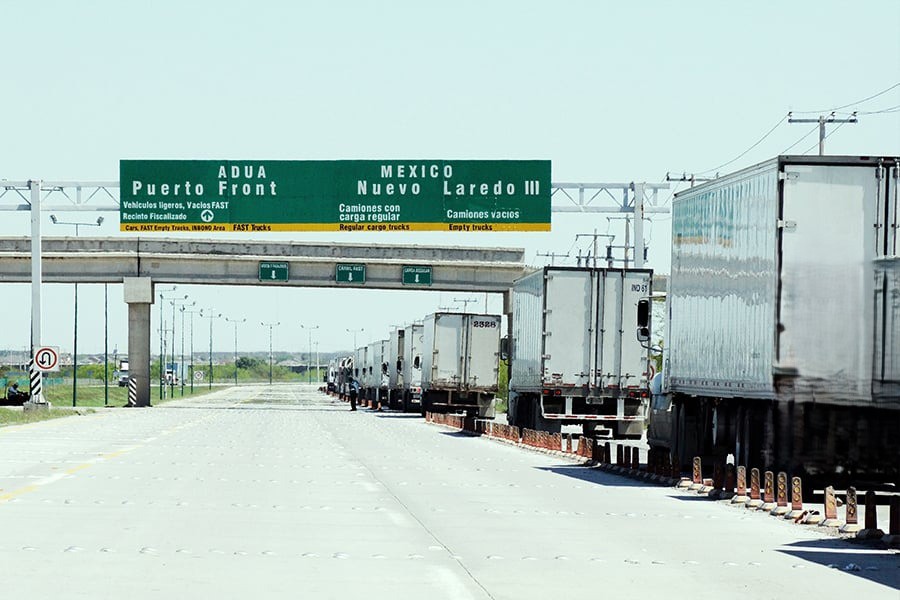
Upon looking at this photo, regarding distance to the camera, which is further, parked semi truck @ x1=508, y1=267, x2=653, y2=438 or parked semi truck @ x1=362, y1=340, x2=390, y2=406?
parked semi truck @ x1=362, y1=340, x2=390, y2=406

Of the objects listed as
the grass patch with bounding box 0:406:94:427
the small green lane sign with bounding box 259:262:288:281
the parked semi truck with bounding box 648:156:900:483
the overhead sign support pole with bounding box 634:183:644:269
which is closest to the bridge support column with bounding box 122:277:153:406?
the small green lane sign with bounding box 259:262:288:281

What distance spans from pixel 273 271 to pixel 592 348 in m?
49.2

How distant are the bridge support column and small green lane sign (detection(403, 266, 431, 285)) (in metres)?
12.5

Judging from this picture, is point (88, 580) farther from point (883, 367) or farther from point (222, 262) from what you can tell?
→ point (222, 262)

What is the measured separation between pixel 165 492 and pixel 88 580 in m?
9.49

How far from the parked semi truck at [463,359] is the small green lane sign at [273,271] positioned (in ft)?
79.9

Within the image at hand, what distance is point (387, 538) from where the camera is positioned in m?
15.9

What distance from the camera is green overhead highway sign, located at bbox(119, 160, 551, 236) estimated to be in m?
58.7

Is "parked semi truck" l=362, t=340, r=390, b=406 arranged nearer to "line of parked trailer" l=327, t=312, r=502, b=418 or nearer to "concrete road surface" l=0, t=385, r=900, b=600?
"line of parked trailer" l=327, t=312, r=502, b=418

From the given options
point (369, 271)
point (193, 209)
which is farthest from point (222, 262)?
point (193, 209)

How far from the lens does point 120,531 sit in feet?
52.7

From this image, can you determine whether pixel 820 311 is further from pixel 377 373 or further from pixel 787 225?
pixel 377 373

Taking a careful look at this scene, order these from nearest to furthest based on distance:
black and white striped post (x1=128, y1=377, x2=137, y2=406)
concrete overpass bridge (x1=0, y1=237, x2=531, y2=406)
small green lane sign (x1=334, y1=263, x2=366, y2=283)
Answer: concrete overpass bridge (x1=0, y1=237, x2=531, y2=406) < small green lane sign (x1=334, y1=263, x2=366, y2=283) < black and white striped post (x1=128, y1=377, x2=137, y2=406)

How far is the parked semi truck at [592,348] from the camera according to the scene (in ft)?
122
